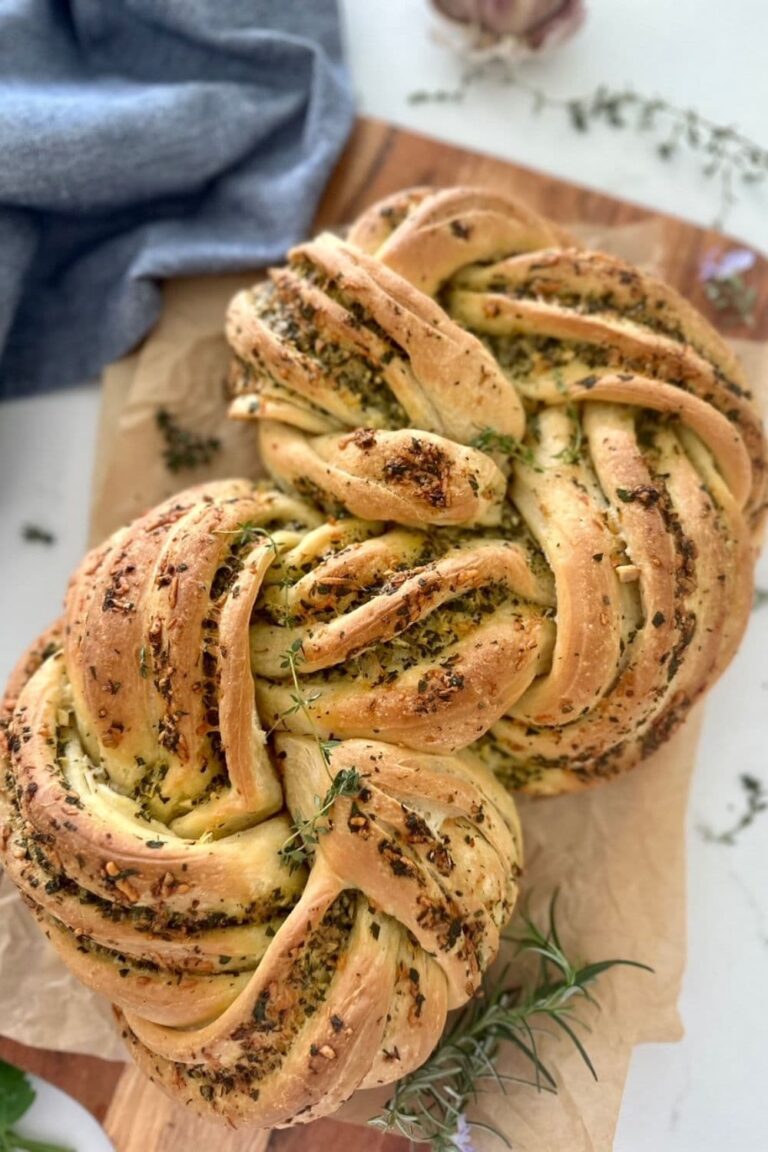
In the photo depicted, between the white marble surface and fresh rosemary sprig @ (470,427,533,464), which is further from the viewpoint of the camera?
the white marble surface

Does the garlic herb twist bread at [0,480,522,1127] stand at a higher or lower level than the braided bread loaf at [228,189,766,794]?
lower

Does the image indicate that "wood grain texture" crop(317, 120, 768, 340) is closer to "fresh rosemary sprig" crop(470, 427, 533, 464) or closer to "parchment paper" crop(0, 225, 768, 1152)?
"parchment paper" crop(0, 225, 768, 1152)

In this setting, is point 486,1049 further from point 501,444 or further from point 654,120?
point 654,120

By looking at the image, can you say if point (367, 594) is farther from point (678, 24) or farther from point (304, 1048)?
point (678, 24)

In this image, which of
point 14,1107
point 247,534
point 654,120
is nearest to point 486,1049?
point 14,1107

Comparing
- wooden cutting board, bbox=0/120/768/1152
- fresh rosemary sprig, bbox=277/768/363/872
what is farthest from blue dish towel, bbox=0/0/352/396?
fresh rosemary sprig, bbox=277/768/363/872

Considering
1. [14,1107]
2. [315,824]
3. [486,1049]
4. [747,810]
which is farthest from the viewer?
[747,810]

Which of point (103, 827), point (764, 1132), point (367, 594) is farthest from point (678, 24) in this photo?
point (764, 1132)
